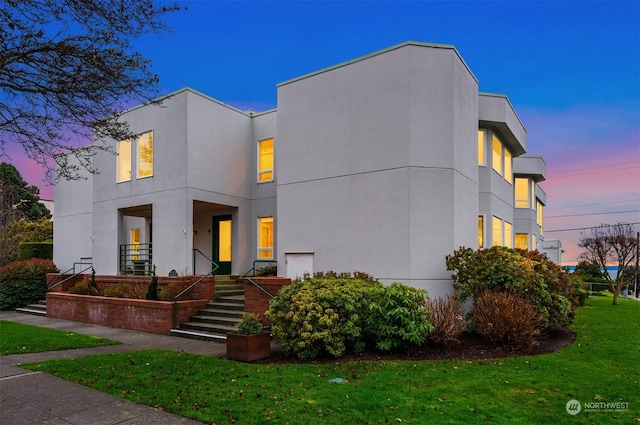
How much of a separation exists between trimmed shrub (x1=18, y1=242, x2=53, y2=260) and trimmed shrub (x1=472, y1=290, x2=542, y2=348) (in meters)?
25.6

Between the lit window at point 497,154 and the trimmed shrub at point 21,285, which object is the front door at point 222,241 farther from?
the lit window at point 497,154

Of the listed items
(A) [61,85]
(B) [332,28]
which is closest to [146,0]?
(A) [61,85]

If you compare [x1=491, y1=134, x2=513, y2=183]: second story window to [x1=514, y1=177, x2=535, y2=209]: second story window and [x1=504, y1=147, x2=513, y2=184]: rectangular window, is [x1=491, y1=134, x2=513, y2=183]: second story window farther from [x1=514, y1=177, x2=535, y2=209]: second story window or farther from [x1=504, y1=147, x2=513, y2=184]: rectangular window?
[x1=514, y1=177, x2=535, y2=209]: second story window

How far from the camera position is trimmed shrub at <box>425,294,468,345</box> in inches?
352

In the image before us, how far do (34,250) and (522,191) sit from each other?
1154 inches

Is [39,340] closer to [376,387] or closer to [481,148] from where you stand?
[376,387]

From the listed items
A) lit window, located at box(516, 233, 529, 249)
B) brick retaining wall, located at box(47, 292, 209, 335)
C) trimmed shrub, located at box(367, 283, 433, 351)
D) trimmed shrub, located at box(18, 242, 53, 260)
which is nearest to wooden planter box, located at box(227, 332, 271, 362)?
trimmed shrub, located at box(367, 283, 433, 351)

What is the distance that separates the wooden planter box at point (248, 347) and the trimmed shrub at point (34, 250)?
73.1ft

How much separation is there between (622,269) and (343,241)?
19.5m

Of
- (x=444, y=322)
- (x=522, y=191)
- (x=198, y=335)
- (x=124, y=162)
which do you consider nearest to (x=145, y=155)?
(x=124, y=162)

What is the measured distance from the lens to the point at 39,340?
1094cm

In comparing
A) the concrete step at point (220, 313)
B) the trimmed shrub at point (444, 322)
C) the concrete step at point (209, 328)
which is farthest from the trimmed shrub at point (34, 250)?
the trimmed shrub at point (444, 322)

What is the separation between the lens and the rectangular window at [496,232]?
15.5m

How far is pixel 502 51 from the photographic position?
65.6 feet
